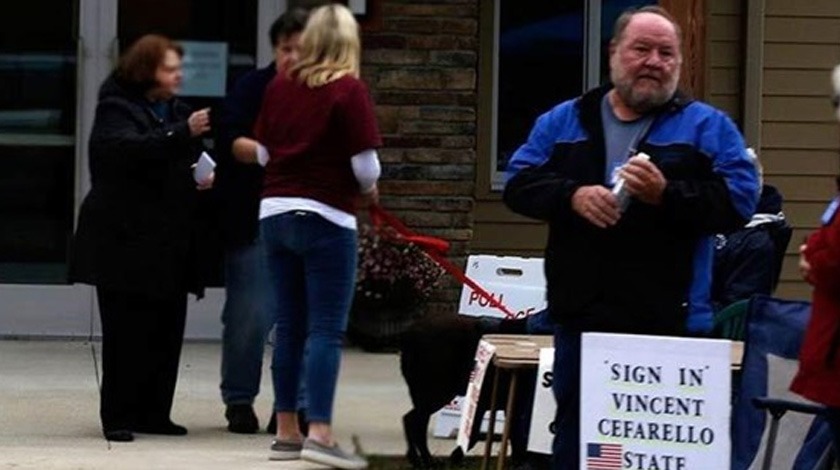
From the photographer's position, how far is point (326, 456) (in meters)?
7.30

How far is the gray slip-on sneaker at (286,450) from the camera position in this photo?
762cm

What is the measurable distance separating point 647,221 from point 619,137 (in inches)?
10.6

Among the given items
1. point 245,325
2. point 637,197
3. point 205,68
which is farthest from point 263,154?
point 205,68

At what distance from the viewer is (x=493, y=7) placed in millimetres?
11781

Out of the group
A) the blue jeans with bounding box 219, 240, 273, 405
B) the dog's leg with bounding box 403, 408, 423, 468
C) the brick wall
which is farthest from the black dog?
the brick wall

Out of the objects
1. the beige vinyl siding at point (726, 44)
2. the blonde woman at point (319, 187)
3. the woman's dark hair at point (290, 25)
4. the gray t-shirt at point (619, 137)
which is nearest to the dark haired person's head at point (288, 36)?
the woman's dark hair at point (290, 25)

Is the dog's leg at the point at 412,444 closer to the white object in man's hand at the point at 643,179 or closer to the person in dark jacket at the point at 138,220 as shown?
the person in dark jacket at the point at 138,220

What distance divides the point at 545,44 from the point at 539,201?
5913mm

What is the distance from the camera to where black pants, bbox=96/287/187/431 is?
326 inches

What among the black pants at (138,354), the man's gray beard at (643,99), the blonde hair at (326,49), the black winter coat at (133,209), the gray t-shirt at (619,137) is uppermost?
the blonde hair at (326,49)

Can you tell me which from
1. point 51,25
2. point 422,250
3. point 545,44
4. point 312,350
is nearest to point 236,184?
point 312,350

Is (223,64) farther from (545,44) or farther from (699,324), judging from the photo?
(699,324)

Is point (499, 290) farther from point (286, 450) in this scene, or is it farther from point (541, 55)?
point (541, 55)

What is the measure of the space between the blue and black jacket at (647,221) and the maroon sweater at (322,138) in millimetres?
993
